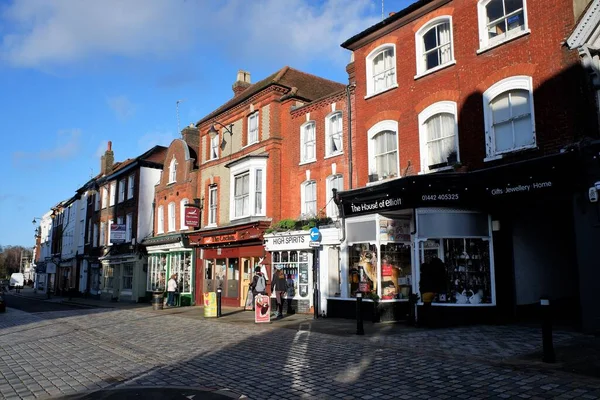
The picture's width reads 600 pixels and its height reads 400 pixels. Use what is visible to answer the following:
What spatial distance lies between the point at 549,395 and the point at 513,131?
851 centimetres

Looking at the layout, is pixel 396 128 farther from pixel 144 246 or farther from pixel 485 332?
pixel 144 246

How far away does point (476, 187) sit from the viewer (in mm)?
12859

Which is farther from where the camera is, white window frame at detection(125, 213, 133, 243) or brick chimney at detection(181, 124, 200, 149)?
white window frame at detection(125, 213, 133, 243)

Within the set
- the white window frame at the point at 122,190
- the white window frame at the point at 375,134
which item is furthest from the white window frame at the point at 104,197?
the white window frame at the point at 375,134

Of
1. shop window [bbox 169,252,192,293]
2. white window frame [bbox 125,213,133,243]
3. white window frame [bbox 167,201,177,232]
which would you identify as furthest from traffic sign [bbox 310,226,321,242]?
white window frame [bbox 125,213,133,243]

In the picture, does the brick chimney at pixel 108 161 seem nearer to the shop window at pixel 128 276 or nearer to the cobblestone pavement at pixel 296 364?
the shop window at pixel 128 276

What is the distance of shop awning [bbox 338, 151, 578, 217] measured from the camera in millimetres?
11117

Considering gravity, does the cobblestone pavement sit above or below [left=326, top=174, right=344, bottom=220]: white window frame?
below

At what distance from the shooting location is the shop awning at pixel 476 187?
36.5 feet

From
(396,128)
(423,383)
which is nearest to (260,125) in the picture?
(396,128)

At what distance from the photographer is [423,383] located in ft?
22.7

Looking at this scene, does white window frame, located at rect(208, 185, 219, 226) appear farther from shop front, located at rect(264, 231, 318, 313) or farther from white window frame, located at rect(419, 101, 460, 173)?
white window frame, located at rect(419, 101, 460, 173)

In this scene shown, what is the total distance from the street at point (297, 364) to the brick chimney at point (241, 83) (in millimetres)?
18171

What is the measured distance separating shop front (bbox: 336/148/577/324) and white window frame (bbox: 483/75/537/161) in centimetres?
83
